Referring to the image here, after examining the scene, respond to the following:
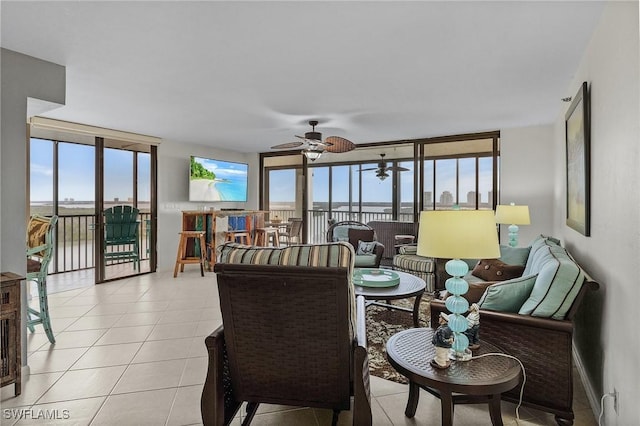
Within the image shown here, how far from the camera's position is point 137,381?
236cm

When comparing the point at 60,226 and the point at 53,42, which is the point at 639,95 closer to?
the point at 53,42

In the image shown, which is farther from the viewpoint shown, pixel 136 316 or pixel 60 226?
pixel 60 226

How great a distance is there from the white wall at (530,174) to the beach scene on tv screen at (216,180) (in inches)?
191

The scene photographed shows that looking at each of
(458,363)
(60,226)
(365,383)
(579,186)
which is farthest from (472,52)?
(60,226)

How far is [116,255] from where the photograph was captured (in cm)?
554

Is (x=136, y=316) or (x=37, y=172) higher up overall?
(x=37, y=172)

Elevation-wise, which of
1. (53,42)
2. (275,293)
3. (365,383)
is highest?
(53,42)

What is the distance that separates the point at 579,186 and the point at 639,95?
1341 mm

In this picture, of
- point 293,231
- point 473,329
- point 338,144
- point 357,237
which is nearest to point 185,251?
point 293,231

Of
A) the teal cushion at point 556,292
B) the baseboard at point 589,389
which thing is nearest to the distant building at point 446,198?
the baseboard at point 589,389

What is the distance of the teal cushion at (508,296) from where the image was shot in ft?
6.75

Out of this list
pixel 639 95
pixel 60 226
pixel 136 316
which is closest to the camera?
pixel 639 95

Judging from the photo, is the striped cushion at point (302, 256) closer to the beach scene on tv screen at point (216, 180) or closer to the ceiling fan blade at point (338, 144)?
the ceiling fan blade at point (338, 144)

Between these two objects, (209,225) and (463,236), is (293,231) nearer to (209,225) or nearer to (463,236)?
(209,225)
